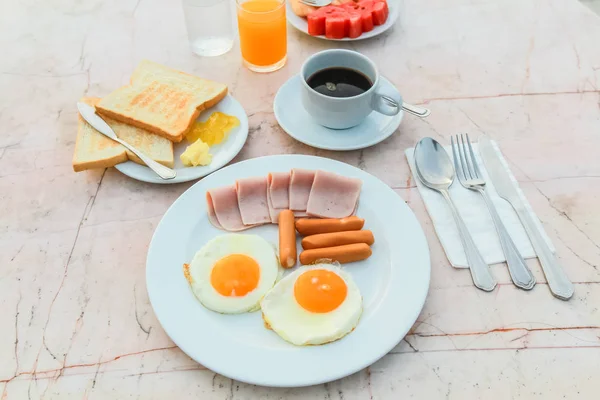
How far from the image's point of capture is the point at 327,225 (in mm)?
1242

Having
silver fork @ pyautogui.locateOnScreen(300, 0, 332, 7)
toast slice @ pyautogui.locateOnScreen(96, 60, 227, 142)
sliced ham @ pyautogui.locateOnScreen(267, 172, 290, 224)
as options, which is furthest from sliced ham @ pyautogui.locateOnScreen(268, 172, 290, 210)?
silver fork @ pyautogui.locateOnScreen(300, 0, 332, 7)

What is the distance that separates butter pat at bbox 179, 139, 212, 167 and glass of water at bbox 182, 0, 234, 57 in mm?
541

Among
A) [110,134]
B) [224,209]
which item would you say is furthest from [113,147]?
[224,209]

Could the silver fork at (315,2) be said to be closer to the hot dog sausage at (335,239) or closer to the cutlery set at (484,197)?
the cutlery set at (484,197)

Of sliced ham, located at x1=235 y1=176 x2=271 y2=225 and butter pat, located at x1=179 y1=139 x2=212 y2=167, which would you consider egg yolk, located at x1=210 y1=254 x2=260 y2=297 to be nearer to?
sliced ham, located at x1=235 y1=176 x2=271 y2=225

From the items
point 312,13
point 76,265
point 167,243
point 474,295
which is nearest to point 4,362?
point 76,265

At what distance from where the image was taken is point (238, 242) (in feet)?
3.97

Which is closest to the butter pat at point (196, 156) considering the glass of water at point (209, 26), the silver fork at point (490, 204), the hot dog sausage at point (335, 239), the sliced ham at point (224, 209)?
the sliced ham at point (224, 209)

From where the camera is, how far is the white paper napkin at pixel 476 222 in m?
1.24

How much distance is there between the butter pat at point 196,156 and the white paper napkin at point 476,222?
575 mm

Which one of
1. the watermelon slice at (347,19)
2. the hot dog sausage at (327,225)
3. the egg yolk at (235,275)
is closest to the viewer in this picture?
the egg yolk at (235,275)

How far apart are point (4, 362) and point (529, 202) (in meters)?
1.28

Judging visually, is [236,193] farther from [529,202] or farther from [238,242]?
→ [529,202]

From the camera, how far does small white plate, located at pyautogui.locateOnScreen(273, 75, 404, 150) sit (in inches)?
57.9
